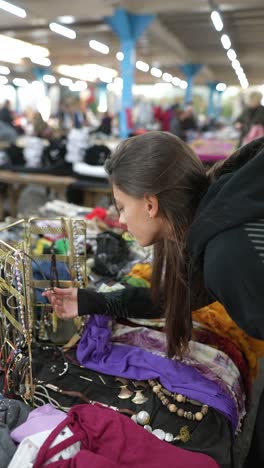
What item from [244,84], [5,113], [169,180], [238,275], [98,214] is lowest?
[98,214]

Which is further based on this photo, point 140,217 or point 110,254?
point 110,254

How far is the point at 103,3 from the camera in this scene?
676 cm

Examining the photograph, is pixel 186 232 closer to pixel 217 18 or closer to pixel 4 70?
pixel 217 18

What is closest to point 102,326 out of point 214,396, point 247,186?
point 214,396

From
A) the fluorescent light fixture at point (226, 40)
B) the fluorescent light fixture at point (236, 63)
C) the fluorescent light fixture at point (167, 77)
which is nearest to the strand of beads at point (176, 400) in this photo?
the fluorescent light fixture at point (226, 40)

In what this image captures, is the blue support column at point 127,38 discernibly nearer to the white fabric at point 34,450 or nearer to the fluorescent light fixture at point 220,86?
the white fabric at point 34,450

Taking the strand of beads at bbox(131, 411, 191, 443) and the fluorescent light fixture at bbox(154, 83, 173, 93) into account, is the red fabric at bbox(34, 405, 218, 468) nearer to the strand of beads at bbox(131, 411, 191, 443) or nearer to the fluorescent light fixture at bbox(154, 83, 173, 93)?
the strand of beads at bbox(131, 411, 191, 443)

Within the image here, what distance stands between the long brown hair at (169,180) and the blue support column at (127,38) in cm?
645

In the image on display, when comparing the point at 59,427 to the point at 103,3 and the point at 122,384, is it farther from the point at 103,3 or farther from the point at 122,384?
the point at 103,3

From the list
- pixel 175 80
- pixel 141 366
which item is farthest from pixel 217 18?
pixel 175 80

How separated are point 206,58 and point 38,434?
14.4 m

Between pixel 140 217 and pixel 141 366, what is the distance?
20.0 inches

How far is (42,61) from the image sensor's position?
529 inches

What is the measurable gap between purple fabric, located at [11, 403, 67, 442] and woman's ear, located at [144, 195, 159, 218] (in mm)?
558
